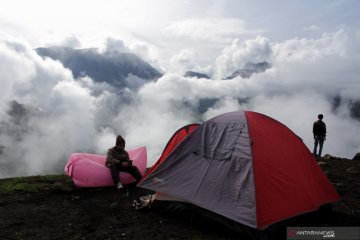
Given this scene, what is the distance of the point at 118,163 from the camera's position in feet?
37.0

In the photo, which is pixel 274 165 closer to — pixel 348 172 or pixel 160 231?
pixel 160 231

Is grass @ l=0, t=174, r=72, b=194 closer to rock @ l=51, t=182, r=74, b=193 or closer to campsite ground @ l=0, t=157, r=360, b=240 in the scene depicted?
campsite ground @ l=0, t=157, r=360, b=240

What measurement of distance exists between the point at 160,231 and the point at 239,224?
175 cm

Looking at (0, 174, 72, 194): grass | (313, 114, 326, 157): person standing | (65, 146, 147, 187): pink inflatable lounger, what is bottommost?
(0, 174, 72, 194): grass

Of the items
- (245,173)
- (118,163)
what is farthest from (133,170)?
(245,173)

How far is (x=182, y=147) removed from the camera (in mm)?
9117

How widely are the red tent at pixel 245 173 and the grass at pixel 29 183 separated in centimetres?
416

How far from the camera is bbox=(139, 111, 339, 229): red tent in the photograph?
7.28 meters

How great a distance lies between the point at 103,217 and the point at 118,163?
2922mm

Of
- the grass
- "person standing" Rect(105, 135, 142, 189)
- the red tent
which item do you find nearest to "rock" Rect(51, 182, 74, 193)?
the grass

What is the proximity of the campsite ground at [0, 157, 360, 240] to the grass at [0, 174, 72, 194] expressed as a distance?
0.03m

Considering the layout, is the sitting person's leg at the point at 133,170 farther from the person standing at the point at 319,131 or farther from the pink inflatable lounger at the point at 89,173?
the person standing at the point at 319,131

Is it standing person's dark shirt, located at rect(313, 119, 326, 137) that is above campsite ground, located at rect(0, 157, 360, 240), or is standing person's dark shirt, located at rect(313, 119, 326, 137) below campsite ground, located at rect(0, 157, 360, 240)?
above

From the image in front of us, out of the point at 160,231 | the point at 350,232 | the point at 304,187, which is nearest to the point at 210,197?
the point at 160,231
